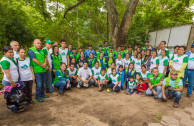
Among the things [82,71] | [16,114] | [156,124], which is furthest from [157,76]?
[16,114]

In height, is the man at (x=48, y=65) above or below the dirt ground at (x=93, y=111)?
above

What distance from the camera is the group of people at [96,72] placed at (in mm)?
3153

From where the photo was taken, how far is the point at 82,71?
5.21 m

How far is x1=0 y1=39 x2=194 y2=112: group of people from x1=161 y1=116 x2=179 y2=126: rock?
2.59 ft

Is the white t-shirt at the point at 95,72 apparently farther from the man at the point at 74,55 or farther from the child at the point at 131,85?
the child at the point at 131,85

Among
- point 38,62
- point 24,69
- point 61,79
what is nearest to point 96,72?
point 61,79

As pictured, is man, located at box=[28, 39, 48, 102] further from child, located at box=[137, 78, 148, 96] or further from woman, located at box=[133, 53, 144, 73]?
woman, located at box=[133, 53, 144, 73]

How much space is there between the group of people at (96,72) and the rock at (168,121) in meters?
0.79

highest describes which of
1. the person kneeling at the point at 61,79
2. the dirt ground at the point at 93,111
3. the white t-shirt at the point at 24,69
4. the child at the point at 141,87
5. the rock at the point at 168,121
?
the white t-shirt at the point at 24,69

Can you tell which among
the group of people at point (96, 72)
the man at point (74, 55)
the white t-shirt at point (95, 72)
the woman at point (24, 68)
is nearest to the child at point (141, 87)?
the group of people at point (96, 72)

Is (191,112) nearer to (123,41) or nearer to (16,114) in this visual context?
(16,114)

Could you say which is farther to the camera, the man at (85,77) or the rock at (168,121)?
the man at (85,77)

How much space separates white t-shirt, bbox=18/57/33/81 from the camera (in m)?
3.12

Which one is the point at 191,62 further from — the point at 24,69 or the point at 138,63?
the point at 24,69
